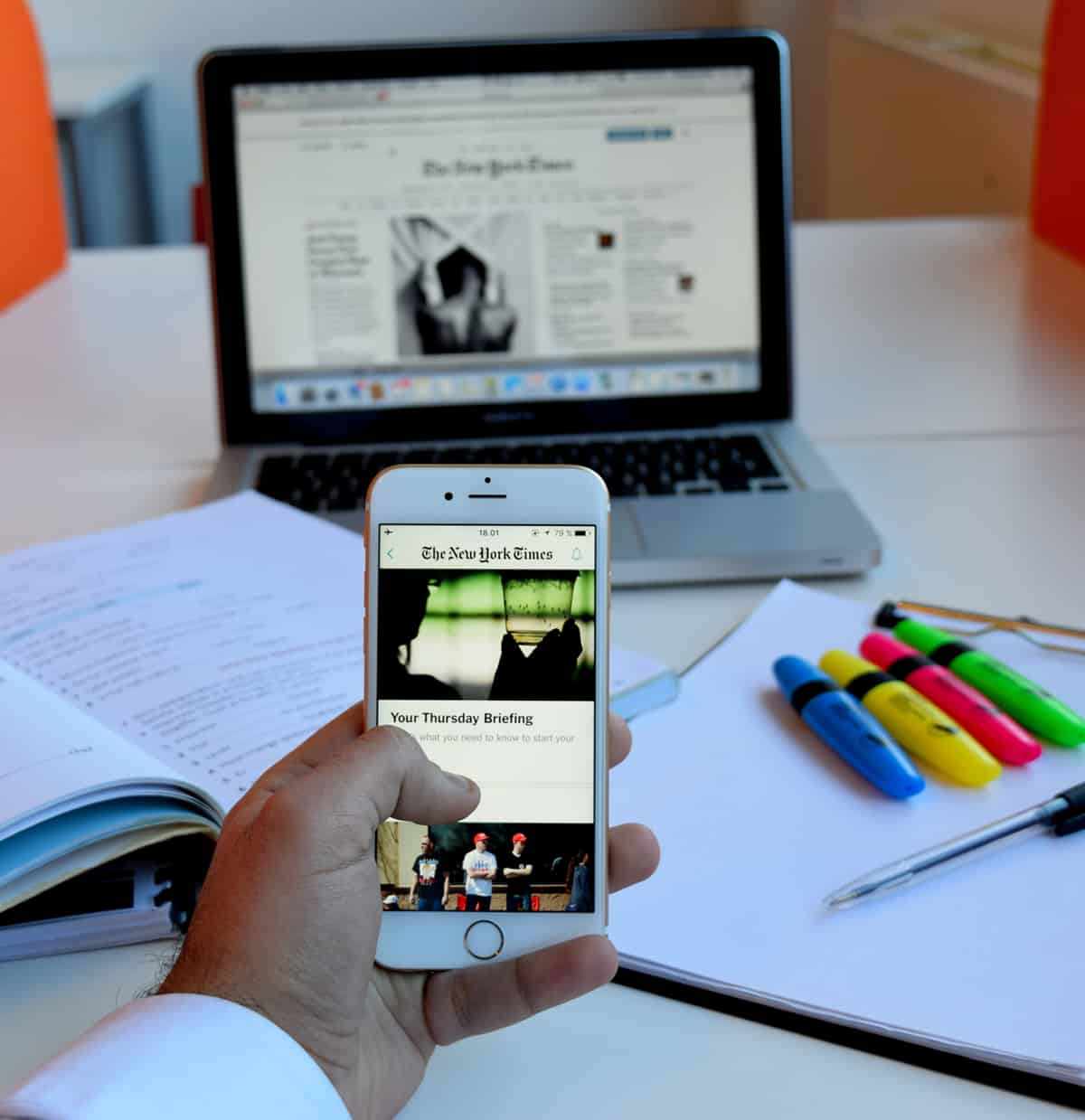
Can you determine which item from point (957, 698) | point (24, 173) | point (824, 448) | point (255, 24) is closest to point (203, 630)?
point (957, 698)

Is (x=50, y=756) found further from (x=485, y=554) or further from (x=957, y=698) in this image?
(x=957, y=698)

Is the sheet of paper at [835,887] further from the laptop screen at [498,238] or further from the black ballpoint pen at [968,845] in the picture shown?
the laptop screen at [498,238]

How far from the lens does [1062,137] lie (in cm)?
135

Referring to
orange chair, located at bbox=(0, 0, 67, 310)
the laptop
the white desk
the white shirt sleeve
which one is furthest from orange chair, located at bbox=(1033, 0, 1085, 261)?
the white shirt sleeve

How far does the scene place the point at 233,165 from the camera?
927 millimetres

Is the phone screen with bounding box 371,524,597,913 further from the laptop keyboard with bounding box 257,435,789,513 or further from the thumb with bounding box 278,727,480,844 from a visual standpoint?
the laptop keyboard with bounding box 257,435,789,513

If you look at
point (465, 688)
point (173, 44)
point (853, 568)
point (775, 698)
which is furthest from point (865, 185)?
point (465, 688)

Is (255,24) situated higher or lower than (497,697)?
higher

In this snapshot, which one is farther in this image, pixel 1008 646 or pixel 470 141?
pixel 470 141

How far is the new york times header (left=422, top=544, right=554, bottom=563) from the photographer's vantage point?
51cm

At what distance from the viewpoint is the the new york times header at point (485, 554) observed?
1.67 feet

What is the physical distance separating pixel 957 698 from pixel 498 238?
1.58 feet

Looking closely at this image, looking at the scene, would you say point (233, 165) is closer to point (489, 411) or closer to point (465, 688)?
point (489, 411)

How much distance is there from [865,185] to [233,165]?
1.95 metres
